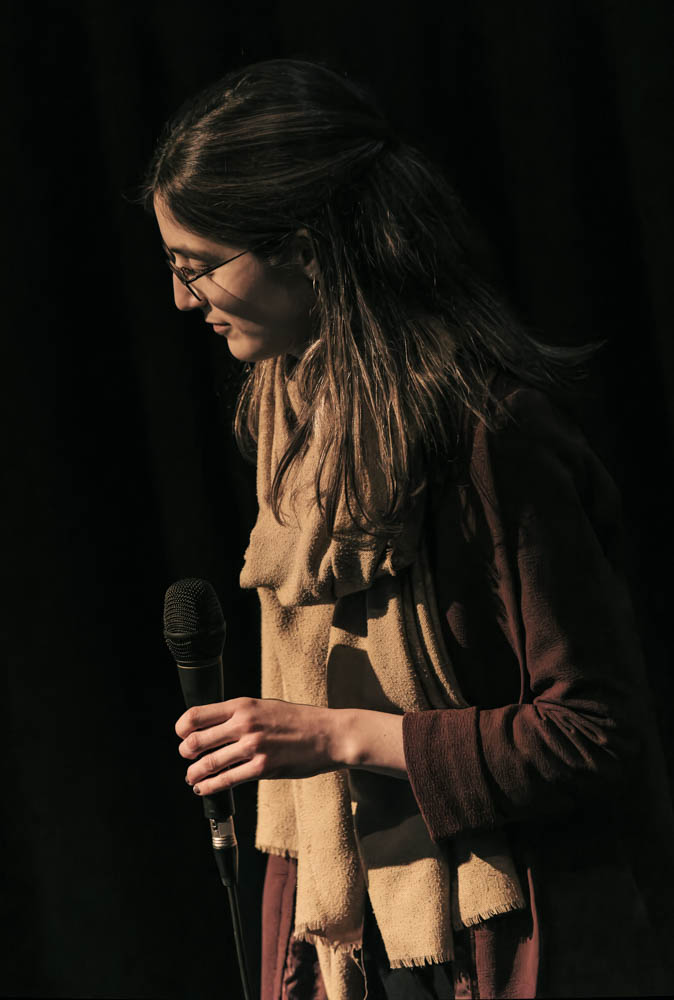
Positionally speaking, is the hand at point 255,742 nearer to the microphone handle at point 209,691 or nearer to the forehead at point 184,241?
the microphone handle at point 209,691

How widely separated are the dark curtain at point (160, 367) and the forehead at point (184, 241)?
27cm

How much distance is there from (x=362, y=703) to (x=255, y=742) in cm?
11

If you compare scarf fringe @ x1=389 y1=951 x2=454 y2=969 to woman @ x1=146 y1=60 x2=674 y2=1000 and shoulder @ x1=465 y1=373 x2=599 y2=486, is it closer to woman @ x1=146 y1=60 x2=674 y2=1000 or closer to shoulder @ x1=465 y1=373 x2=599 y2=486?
woman @ x1=146 y1=60 x2=674 y2=1000

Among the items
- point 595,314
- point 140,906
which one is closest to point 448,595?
point 595,314

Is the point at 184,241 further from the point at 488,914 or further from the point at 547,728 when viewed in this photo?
the point at 488,914

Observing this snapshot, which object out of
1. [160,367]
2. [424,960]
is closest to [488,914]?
[424,960]

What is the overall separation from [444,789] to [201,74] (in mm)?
889

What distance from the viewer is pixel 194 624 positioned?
2.36 ft

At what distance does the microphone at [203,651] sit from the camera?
0.72 m

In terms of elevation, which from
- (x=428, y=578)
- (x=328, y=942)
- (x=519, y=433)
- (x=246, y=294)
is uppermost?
(x=246, y=294)

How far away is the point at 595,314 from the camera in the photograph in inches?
47.4

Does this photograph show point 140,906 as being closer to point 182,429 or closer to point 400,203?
point 182,429

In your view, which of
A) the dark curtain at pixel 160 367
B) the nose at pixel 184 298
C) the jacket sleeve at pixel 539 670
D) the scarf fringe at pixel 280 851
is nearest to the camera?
the jacket sleeve at pixel 539 670

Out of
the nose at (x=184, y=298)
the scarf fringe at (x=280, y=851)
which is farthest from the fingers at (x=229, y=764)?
the nose at (x=184, y=298)
